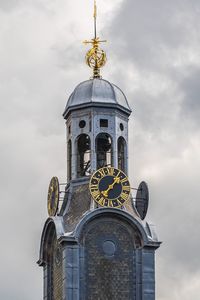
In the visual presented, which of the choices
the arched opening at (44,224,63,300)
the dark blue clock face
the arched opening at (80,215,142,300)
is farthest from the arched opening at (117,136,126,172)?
the arched opening at (44,224,63,300)

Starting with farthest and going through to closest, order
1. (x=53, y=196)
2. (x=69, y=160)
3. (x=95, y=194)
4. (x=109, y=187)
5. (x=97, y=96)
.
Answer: (x=69, y=160), (x=97, y=96), (x=53, y=196), (x=109, y=187), (x=95, y=194)

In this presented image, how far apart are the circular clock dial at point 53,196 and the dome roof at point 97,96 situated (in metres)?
5.63

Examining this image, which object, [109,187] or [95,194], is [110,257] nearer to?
[95,194]

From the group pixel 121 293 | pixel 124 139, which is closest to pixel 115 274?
pixel 121 293

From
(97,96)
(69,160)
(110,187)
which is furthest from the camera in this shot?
(69,160)

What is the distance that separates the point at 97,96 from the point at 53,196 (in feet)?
27.2

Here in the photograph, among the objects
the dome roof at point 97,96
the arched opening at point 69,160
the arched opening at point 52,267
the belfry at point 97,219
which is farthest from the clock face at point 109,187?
the dome roof at point 97,96

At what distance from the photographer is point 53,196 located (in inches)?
5276

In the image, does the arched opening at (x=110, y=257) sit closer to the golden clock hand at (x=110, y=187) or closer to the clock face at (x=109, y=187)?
the clock face at (x=109, y=187)

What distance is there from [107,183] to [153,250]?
6006mm

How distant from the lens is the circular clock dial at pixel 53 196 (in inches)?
5236

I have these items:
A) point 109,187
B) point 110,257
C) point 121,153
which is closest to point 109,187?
point 109,187

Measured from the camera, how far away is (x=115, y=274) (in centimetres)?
13012

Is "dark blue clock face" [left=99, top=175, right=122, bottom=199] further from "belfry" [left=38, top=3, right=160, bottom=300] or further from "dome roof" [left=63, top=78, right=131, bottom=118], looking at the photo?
"dome roof" [left=63, top=78, right=131, bottom=118]
